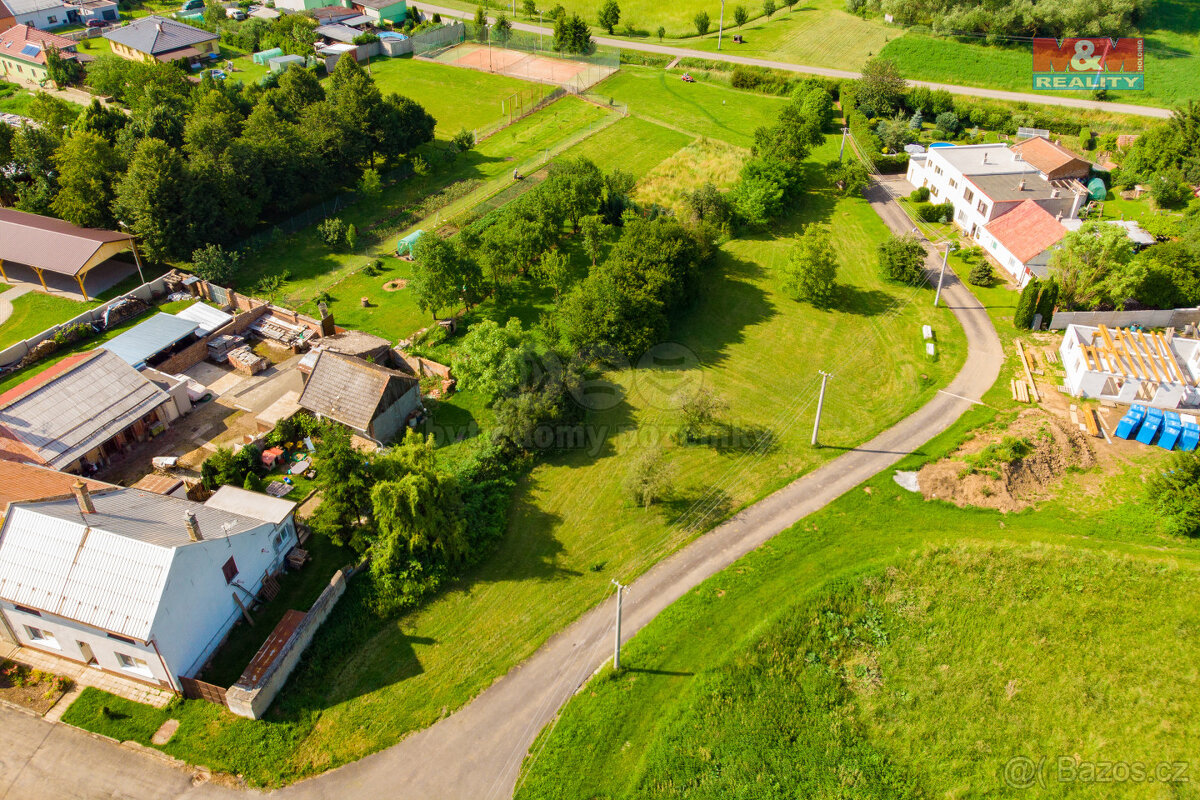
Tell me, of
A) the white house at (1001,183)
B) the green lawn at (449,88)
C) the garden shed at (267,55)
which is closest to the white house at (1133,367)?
the white house at (1001,183)

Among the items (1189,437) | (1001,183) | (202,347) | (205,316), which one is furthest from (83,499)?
(1001,183)

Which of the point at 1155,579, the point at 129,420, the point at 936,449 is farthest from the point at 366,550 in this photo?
the point at 1155,579

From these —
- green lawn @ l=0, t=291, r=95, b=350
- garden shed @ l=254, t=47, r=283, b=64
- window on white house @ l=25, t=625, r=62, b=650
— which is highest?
garden shed @ l=254, t=47, r=283, b=64

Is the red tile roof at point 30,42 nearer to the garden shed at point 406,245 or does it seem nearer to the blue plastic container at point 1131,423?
the garden shed at point 406,245

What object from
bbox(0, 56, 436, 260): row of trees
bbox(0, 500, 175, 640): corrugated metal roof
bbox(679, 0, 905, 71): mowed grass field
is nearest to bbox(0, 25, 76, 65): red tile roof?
bbox(0, 56, 436, 260): row of trees

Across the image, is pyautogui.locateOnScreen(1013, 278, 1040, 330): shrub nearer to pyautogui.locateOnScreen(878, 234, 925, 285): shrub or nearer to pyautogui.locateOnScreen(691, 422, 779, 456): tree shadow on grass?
pyautogui.locateOnScreen(878, 234, 925, 285): shrub

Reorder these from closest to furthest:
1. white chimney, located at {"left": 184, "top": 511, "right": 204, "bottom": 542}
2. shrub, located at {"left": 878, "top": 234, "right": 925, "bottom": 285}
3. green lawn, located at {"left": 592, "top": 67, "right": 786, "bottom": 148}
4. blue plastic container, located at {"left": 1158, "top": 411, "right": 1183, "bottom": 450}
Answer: white chimney, located at {"left": 184, "top": 511, "right": 204, "bottom": 542}, blue plastic container, located at {"left": 1158, "top": 411, "right": 1183, "bottom": 450}, shrub, located at {"left": 878, "top": 234, "right": 925, "bottom": 285}, green lawn, located at {"left": 592, "top": 67, "right": 786, "bottom": 148}
